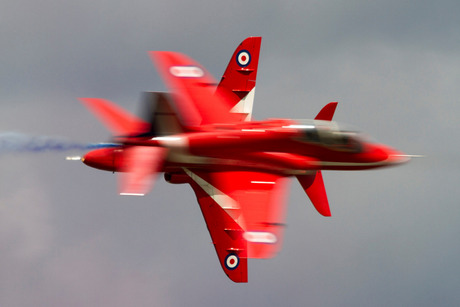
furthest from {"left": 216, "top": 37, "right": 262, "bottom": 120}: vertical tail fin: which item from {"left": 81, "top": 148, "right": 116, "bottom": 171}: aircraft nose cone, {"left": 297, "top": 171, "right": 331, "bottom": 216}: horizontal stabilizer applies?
{"left": 81, "top": 148, "right": 116, "bottom": 171}: aircraft nose cone

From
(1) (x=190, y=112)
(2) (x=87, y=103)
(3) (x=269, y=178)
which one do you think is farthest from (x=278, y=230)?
(2) (x=87, y=103)

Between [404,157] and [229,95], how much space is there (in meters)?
7.31

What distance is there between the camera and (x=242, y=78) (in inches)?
1368

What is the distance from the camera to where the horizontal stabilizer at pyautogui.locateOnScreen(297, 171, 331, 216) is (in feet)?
107

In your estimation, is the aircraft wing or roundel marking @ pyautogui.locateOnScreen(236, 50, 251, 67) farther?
roundel marking @ pyautogui.locateOnScreen(236, 50, 251, 67)

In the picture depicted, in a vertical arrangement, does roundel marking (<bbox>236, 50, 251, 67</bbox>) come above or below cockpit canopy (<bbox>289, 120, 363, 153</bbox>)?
above

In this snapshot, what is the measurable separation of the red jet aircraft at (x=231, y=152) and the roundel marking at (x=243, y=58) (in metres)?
0.04

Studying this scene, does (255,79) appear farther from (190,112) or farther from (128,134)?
(128,134)

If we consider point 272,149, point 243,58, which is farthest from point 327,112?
point 243,58

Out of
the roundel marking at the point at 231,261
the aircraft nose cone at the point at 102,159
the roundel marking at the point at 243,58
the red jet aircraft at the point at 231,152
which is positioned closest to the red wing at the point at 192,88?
the red jet aircraft at the point at 231,152

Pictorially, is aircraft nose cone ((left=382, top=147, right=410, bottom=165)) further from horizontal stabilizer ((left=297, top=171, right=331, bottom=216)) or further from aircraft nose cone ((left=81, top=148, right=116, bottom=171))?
aircraft nose cone ((left=81, top=148, right=116, bottom=171))

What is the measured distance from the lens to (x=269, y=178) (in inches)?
1262

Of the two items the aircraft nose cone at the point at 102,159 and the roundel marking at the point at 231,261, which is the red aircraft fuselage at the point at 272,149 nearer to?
the aircraft nose cone at the point at 102,159

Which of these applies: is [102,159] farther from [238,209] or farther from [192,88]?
[238,209]
